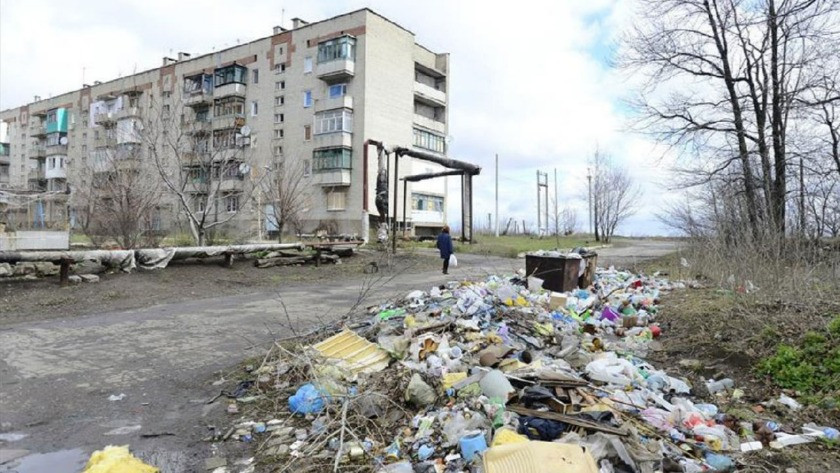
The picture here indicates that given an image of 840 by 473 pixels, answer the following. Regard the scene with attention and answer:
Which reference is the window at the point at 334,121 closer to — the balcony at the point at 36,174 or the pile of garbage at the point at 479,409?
the pile of garbage at the point at 479,409

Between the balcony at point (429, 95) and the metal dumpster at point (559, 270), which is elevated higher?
the balcony at point (429, 95)

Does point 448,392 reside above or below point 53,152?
below

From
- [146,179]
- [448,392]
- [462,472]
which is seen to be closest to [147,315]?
[448,392]

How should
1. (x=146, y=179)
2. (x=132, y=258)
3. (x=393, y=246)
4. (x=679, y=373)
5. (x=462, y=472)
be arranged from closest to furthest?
(x=462, y=472) → (x=679, y=373) → (x=132, y=258) → (x=146, y=179) → (x=393, y=246)

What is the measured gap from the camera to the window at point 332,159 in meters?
36.8

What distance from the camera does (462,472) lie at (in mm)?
3377

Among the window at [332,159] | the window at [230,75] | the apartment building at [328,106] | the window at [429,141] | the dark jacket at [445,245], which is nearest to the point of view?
the dark jacket at [445,245]

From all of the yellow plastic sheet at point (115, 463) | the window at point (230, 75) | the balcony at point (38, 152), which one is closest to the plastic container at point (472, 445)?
the yellow plastic sheet at point (115, 463)

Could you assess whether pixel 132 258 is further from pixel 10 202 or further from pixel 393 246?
pixel 393 246

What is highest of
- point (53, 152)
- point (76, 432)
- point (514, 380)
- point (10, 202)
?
point (53, 152)

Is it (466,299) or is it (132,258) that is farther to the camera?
(132,258)

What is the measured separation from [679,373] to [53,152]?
222ft

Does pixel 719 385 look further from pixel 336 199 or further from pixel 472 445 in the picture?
pixel 336 199

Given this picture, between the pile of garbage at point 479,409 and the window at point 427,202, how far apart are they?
33.3m
